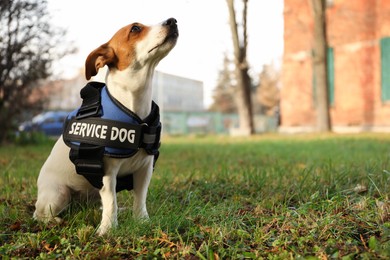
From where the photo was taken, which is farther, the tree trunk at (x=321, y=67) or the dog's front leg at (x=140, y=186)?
the tree trunk at (x=321, y=67)

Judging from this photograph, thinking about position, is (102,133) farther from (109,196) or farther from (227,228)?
(227,228)

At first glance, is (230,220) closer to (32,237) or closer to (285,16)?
(32,237)

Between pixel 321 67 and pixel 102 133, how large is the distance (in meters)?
14.2

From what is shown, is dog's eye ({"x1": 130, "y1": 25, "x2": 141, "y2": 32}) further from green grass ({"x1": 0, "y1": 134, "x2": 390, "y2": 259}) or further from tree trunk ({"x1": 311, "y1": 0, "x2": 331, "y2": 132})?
tree trunk ({"x1": 311, "y1": 0, "x2": 331, "y2": 132})

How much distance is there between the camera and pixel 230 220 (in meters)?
2.65

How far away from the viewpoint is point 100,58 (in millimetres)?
2734

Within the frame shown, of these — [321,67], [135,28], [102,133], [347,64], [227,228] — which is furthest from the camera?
[347,64]

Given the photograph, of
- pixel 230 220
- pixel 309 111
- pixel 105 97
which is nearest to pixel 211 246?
pixel 230 220

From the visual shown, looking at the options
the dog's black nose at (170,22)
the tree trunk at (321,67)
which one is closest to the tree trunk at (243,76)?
the tree trunk at (321,67)

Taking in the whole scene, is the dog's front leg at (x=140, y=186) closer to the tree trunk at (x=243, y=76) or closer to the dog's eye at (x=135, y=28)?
the dog's eye at (x=135, y=28)

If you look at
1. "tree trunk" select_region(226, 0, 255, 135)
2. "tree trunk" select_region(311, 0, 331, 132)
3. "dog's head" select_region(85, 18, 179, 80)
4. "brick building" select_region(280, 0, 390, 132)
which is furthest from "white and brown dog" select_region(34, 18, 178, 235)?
"brick building" select_region(280, 0, 390, 132)

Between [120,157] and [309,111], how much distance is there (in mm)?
18900

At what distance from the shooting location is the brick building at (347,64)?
17.6 meters

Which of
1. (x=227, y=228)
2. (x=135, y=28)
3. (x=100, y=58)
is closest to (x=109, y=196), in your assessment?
(x=227, y=228)
